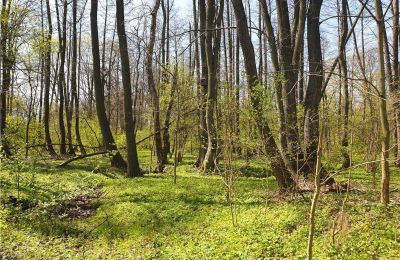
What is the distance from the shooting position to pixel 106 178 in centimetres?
1391

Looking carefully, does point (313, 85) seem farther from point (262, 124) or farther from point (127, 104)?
point (127, 104)

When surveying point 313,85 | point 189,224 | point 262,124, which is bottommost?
point 189,224

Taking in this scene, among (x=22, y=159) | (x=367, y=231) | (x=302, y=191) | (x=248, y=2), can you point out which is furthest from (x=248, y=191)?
(x=248, y=2)

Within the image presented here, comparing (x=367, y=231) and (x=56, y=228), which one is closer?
(x=367, y=231)

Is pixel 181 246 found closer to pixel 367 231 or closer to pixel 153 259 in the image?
pixel 153 259

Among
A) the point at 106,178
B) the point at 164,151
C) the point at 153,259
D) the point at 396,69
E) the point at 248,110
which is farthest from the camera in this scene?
the point at 164,151

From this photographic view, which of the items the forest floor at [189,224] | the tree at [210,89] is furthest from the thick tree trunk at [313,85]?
the tree at [210,89]

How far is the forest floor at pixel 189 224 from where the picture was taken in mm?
6422

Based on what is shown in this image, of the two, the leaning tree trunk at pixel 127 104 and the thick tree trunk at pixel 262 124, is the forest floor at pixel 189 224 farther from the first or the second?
the leaning tree trunk at pixel 127 104

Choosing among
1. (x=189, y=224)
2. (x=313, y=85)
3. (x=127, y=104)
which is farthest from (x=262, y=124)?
(x=127, y=104)

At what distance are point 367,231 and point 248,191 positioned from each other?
15.0 feet

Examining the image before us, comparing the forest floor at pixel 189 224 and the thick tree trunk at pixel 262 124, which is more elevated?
the thick tree trunk at pixel 262 124

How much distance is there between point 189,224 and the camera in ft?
27.9

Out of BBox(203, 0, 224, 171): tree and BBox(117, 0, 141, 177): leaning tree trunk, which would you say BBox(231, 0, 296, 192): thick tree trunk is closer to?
BBox(203, 0, 224, 171): tree
